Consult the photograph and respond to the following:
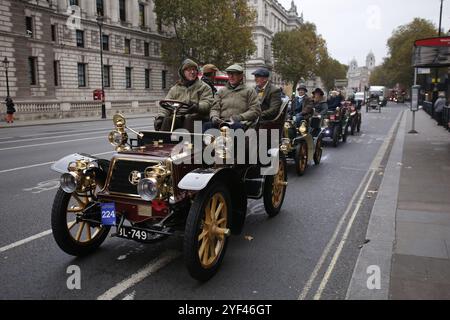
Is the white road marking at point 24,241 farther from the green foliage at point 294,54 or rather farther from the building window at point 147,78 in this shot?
the green foliage at point 294,54

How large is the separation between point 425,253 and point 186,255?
2.75 meters

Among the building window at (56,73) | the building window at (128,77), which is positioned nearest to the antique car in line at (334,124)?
the building window at (56,73)

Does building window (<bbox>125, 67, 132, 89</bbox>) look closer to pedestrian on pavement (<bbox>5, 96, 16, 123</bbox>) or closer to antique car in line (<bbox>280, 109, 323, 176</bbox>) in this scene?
pedestrian on pavement (<bbox>5, 96, 16, 123</bbox>)

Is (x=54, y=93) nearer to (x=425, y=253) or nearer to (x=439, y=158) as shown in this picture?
(x=439, y=158)

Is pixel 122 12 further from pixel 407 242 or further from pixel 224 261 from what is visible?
pixel 407 242

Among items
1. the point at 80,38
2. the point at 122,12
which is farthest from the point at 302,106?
the point at 122,12

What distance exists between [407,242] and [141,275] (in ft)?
10.4

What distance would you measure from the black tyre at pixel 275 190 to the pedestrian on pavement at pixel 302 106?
4.19 metres

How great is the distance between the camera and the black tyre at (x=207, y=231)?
3.72 meters

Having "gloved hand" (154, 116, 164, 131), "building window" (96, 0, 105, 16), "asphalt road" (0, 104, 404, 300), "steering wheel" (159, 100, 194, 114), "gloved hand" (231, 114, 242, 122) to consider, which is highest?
"building window" (96, 0, 105, 16)

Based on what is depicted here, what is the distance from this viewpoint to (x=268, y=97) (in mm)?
6762

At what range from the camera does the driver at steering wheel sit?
17.7 ft

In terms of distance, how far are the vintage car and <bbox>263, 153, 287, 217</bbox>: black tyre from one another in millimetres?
1160

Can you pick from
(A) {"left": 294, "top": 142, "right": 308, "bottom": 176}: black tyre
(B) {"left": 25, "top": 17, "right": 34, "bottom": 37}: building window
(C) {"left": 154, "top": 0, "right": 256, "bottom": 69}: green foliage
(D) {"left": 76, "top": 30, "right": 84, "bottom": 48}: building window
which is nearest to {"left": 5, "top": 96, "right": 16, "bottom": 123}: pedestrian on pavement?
(B) {"left": 25, "top": 17, "right": 34, "bottom": 37}: building window
